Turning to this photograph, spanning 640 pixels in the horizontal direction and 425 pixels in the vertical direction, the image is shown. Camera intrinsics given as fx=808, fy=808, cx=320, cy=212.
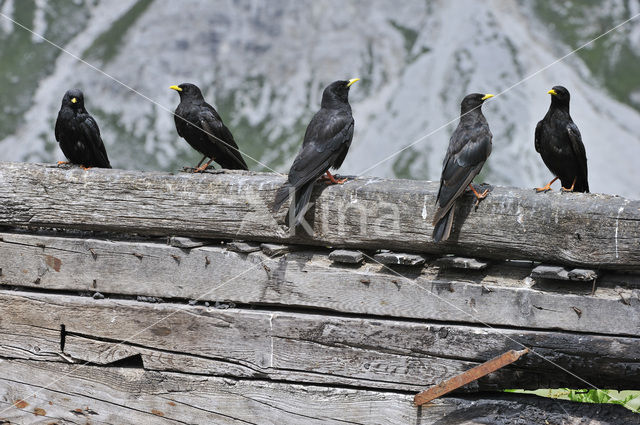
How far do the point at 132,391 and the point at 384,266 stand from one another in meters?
1.68

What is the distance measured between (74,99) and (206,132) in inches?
42.3

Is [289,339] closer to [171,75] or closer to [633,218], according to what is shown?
[633,218]

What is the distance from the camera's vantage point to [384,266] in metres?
4.29

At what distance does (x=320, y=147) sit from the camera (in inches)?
190

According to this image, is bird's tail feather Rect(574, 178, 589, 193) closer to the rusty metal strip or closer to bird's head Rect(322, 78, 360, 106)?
bird's head Rect(322, 78, 360, 106)

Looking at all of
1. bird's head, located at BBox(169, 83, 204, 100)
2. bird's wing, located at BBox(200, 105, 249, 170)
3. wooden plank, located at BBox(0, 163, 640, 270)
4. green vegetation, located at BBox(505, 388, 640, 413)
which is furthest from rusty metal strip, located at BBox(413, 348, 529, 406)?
bird's head, located at BBox(169, 83, 204, 100)

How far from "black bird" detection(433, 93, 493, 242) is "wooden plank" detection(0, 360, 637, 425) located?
0.93 m

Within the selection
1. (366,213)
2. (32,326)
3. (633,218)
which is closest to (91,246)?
(32,326)

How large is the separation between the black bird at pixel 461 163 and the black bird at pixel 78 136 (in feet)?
9.24

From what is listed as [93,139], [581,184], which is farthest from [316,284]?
[93,139]

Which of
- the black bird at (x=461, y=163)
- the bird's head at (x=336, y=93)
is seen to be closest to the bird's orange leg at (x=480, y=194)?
the black bird at (x=461, y=163)

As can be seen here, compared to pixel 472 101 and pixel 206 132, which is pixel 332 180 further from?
pixel 206 132

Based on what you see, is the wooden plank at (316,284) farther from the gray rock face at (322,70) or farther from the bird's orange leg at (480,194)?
the gray rock face at (322,70)

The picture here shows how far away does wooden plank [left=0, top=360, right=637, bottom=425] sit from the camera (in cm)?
404
